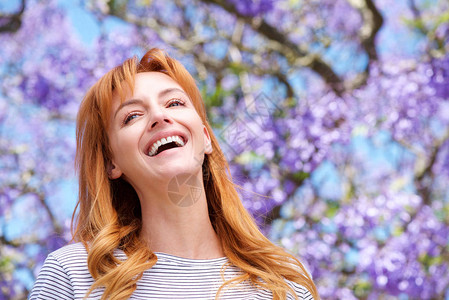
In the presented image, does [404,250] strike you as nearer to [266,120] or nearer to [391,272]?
[391,272]

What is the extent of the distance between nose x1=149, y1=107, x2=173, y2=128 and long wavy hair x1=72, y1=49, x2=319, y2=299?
0.10m

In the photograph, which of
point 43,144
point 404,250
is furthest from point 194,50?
point 404,250

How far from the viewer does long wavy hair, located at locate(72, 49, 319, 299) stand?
1152 millimetres

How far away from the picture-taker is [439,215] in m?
2.79

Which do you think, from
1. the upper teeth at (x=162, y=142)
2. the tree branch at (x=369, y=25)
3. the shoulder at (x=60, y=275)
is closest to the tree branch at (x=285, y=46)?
the tree branch at (x=369, y=25)

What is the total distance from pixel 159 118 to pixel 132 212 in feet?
0.87

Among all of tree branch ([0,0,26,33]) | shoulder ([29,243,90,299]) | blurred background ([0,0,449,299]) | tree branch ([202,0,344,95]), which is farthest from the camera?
tree branch ([202,0,344,95])

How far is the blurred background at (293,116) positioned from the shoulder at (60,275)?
56.7 inches

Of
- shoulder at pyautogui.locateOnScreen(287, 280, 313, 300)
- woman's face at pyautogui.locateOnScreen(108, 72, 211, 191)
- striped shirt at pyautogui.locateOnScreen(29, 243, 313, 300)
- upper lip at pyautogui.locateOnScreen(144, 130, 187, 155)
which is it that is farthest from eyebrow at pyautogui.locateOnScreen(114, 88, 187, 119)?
shoulder at pyautogui.locateOnScreen(287, 280, 313, 300)

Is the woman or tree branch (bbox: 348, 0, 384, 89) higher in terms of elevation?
tree branch (bbox: 348, 0, 384, 89)

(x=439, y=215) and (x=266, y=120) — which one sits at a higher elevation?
(x=266, y=120)

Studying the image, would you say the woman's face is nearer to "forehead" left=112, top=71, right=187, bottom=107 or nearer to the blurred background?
"forehead" left=112, top=71, right=187, bottom=107

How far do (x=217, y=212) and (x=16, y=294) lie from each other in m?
1.58

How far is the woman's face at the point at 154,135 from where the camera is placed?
1.14 metres
